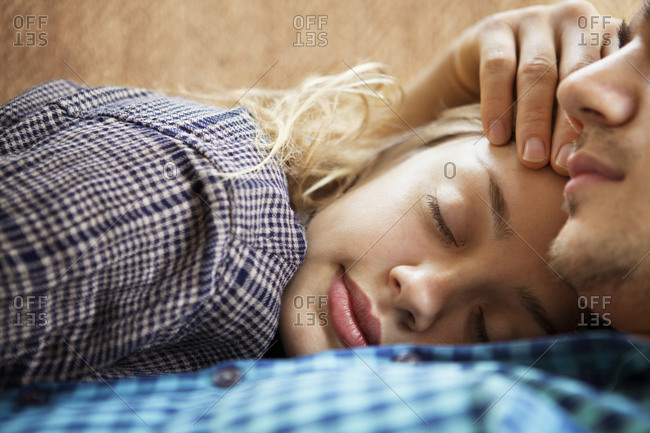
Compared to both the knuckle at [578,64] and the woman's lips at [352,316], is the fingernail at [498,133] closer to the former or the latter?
the knuckle at [578,64]

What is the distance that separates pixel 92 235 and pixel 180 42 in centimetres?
58

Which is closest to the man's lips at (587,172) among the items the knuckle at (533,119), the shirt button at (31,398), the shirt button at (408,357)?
the knuckle at (533,119)

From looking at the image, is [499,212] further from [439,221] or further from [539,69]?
[539,69]

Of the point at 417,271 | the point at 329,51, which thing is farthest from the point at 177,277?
the point at 329,51

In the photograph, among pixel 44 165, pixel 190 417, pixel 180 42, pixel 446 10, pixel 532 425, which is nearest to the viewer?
pixel 532 425

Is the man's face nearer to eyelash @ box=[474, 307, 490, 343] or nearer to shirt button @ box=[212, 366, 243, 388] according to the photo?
eyelash @ box=[474, 307, 490, 343]

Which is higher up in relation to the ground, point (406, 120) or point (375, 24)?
point (375, 24)

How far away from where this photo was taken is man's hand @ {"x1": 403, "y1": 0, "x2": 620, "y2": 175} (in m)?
0.67

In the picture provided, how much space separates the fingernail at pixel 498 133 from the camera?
0.72 meters

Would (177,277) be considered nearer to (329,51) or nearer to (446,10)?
(329,51)

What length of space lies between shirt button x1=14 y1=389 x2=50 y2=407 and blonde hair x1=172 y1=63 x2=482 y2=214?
16.2 inches

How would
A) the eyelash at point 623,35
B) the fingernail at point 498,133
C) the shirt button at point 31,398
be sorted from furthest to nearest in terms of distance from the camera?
the fingernail at point 498,133
the eyelash at point 623,35
the shirt button at point 31,398

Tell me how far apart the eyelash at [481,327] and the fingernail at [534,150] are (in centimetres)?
19

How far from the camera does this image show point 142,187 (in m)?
0.58
